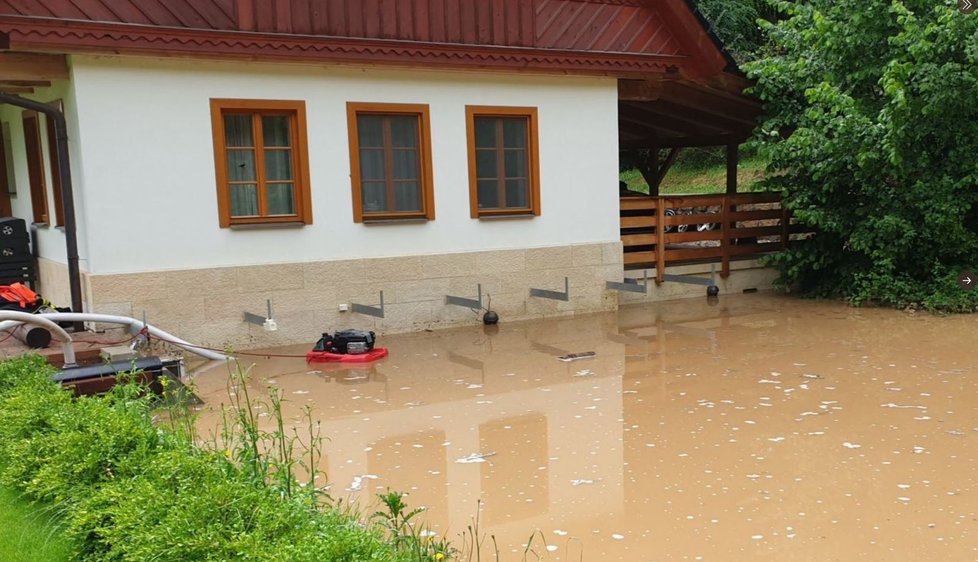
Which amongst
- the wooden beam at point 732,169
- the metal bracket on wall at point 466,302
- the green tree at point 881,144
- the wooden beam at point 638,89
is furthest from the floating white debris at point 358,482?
the wooden beam at point 732,169

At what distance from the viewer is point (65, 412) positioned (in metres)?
4.85

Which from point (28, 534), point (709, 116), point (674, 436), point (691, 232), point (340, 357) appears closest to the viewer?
point (28, 534)

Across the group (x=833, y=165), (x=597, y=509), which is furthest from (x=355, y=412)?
(x=833, y=165)

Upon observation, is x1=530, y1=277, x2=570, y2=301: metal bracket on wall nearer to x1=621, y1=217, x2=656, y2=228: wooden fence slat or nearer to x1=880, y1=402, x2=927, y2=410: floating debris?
x1=621, y1=217, x2=656, y2=228: wooden fence slat

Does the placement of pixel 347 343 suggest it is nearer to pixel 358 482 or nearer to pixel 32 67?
pixel 358 482

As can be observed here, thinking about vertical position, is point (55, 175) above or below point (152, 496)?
above

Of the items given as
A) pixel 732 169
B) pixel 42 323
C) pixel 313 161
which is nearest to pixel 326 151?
pixel 313 161

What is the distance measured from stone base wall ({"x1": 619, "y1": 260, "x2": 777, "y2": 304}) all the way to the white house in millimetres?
1013

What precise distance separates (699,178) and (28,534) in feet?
105

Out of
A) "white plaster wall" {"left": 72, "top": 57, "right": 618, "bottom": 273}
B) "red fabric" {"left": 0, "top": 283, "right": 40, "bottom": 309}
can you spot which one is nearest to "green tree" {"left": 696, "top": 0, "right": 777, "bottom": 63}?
"white plaster wall" {"left": 72, "top": 57, "right": 618, "bottom": 273}

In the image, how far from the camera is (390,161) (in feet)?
35.0

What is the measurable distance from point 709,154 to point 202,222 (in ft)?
95.2

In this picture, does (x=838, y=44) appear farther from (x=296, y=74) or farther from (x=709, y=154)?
(x=709, y=154)

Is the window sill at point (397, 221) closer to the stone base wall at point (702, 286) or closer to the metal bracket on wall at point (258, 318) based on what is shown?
the metal bracket on wall at point (258, 318)
